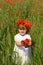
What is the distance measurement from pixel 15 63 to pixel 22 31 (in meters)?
1.72

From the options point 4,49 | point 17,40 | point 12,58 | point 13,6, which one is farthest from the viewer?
point 13,6

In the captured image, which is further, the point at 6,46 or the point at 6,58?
the point at 6,46

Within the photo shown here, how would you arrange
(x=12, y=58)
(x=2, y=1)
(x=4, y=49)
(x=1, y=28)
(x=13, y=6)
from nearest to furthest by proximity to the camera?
1. (x=12, y=58)
2. (x=4, y=49)
3. (x=1, y=28)
4. (x=13, y=6)
5. (x=2, y=1)

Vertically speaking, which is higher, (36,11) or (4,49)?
(4,49)

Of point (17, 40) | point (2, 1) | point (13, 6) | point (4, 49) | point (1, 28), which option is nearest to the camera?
point (4, 49)

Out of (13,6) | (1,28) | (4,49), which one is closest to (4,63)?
(4,49)

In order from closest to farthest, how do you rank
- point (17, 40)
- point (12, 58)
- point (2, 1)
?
point (12, 58) → point (17, 40) → point (2, 1)

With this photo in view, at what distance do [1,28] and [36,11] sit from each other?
192cm

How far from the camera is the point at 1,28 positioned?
369 cm

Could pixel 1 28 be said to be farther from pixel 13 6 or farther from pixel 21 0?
pixel 21 0

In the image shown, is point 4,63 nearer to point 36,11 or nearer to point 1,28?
point 1,28

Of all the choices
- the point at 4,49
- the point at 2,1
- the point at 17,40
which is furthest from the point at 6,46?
the point at 2,1

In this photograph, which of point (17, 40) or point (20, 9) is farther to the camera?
point (20, 9)

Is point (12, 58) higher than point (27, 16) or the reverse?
higher
